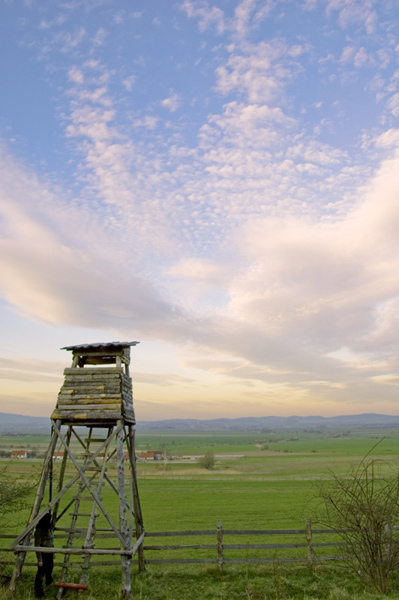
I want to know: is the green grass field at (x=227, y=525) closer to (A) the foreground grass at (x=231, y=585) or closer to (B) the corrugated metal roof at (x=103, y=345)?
(A) the foreground grass at (x=231, y=585)

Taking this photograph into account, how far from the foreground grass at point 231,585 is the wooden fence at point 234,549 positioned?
0.35 meters

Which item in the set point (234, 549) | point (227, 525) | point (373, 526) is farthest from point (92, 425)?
point (227, 525)

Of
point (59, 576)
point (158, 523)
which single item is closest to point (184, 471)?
point (158, 523)

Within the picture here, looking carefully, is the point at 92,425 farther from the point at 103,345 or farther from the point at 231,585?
the point at 231,585

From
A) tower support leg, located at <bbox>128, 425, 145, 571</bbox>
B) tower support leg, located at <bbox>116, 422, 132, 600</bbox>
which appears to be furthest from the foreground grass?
tower support leg, located at <bbox>128, 425, 145, 571</bbox>

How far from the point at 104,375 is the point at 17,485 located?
14.2ft

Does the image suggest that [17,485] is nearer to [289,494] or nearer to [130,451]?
[130,451]

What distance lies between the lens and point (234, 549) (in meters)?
20.9

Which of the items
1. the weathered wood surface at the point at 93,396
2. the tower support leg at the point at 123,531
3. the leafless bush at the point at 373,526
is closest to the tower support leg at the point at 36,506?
the weathered wood surface at the point at 93,396

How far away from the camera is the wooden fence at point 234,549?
13.0 metres

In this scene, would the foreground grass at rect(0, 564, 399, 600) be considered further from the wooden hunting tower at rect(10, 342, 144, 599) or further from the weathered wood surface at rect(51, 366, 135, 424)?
the weathered wood surface at rect(51, 366, 135, 424)

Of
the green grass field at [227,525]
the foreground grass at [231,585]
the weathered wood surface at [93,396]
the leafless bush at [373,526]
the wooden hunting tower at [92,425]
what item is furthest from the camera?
the weathered wood surface at [93,396]

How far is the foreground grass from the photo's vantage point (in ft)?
36.9

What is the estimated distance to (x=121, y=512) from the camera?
1199 centimetres
